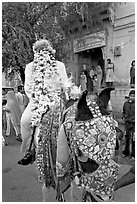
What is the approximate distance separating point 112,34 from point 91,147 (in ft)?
37.1

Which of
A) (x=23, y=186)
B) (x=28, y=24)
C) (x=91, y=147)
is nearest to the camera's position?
(x=91, y=147)

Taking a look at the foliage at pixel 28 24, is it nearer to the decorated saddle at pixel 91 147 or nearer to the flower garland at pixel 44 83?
the flower garland at pixel 44 83

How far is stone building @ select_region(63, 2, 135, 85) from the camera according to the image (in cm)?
1140

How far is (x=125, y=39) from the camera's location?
11727mm

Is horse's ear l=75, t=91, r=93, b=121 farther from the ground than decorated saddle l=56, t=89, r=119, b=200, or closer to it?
farther from the ground

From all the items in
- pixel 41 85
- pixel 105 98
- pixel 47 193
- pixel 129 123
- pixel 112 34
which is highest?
pixel 112 34

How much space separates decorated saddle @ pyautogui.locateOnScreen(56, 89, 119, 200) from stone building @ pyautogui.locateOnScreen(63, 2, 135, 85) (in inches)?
382

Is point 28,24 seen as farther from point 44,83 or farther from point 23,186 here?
point 44,83

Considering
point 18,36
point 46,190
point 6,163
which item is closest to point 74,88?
point 46,190

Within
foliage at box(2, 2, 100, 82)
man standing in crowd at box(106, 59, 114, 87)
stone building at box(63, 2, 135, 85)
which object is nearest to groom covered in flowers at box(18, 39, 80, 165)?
foliage at box(2, 2, 100, 82)

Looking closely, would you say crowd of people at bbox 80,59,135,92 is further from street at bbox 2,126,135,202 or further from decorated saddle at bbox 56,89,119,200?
decorated saddle at bbox 56,89,119,200

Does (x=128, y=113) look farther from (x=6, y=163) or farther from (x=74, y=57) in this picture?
(x=74, y=57)

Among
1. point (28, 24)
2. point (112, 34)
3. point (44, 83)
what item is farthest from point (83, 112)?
point (112, 34)

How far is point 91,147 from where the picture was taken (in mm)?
1883
